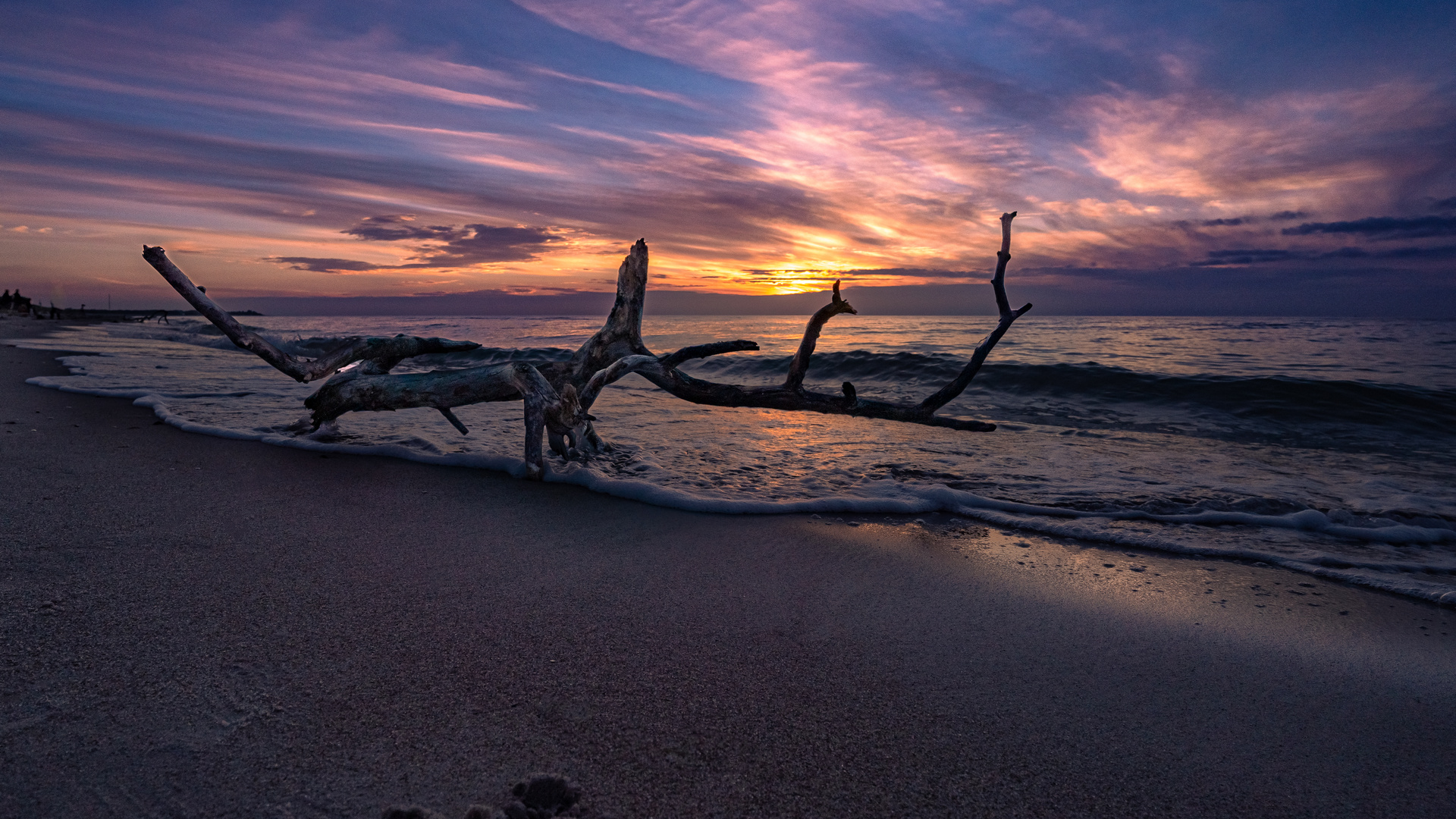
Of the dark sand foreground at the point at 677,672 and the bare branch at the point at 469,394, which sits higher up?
the bare branch at the point at 469,394

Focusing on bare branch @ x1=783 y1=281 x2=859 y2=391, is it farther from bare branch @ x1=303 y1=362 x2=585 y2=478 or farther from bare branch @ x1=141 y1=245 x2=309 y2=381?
bare branch @ x1=141 y1=245 x2=309 y2=381

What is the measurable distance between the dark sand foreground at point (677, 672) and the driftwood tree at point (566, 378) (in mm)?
1574

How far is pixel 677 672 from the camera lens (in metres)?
2.54

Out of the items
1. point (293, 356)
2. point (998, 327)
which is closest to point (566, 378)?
point (293, 356)

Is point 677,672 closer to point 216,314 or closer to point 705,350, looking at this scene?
point 705,350

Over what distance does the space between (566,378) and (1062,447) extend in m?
5.79

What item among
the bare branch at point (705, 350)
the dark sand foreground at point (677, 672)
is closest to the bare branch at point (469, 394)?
the bare branch at point (705, 350)

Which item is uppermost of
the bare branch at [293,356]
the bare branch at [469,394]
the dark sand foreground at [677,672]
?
the bare branch at [293,356]

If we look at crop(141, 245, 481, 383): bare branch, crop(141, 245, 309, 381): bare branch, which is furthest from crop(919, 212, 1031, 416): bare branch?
crop(141, 245, 309, 381): bare branch

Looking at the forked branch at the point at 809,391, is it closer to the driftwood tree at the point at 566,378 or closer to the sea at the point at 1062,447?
the driftwood tree at the point at 566,378

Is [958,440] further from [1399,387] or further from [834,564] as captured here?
[1399,387]

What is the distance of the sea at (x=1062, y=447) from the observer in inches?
192

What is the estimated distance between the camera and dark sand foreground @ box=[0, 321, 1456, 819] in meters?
1.90

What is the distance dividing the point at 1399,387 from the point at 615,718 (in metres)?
15.6
